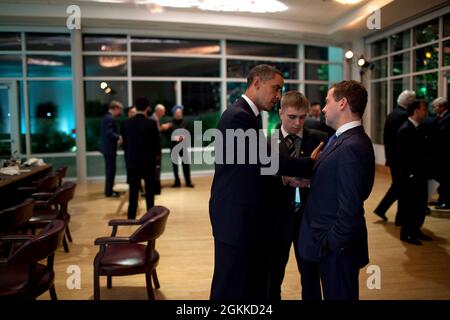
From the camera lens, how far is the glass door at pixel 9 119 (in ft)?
29.6

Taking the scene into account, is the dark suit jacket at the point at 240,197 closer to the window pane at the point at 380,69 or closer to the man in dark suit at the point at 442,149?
the man in dark suit at the point at 442,149

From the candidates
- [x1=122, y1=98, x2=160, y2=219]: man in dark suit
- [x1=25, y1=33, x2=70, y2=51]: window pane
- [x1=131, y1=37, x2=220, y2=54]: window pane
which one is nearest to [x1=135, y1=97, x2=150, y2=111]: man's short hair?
[x1=122, y1=98, x2=160, y2=219]: man in dark suit

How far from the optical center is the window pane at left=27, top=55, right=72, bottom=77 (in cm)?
919

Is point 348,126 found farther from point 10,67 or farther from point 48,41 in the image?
point 10,67

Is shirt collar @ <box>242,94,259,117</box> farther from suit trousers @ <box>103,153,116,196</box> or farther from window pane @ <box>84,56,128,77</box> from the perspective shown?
window pane @ <box>84,56,128,77</box>

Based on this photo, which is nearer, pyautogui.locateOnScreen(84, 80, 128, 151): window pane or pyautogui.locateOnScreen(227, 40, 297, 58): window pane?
pyautogui.locateOnScreen(84, 80, 128, 151): window pane

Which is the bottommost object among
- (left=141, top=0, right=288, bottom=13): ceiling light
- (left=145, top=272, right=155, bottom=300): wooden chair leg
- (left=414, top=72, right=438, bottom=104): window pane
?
(left=145, top=272, right=155, bottom=300): wooden chair leg

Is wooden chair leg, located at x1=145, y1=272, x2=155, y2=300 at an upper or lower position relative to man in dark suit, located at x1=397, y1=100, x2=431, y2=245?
lower

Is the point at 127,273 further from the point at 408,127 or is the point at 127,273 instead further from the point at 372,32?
the point at 372,32

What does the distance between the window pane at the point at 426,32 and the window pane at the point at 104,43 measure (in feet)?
21.3

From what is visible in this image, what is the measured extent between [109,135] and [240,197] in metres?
6.10

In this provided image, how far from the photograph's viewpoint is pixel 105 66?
9.58 metres

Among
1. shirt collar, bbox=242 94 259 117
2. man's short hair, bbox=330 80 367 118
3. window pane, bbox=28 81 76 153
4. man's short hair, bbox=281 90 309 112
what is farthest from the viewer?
window pane, bbox=28 81 76 153

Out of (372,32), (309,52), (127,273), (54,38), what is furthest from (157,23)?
(127,273)
